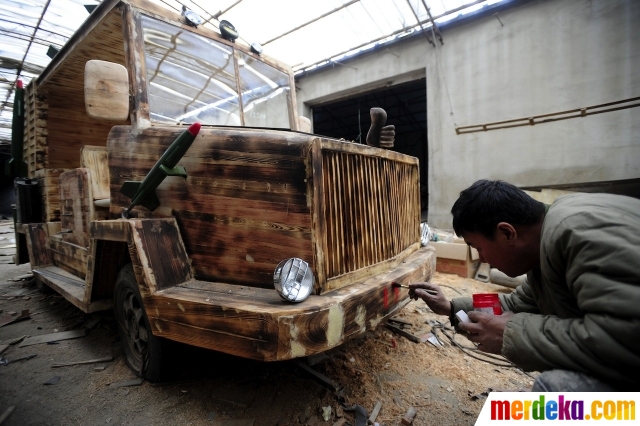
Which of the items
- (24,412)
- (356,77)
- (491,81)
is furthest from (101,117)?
(356,77)

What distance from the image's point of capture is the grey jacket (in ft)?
3.30

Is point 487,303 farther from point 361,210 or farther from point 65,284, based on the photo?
point 65,284

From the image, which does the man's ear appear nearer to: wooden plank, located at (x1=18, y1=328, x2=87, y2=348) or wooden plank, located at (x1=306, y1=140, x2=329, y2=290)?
wooden plank, located at (x1=306, y1=140, x2=329, y2=290)

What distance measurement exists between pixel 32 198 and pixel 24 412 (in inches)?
136

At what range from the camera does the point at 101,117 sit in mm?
2119

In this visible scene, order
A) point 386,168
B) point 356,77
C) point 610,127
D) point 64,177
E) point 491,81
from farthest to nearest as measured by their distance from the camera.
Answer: point 356,77 < point 491,81 < point 610,127 < point 64,177 < point 386,168

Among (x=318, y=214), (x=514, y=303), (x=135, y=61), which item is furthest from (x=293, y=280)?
(x=135, y=61)

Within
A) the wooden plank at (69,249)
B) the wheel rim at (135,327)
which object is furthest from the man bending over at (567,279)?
the wooden plank at (69,249)

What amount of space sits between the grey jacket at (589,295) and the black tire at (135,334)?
6.56 feet

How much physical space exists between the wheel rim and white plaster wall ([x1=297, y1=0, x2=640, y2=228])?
266 inches

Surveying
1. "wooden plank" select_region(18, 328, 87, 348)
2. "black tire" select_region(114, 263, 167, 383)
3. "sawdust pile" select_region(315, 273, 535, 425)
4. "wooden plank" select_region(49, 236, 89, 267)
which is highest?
"wooden plank" select_region(49, 236, 89, 267)

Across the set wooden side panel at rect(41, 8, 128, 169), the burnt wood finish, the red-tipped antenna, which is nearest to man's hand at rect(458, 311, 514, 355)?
the burnt wood finish

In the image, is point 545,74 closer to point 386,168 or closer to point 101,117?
point 386,168

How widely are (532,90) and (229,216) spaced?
7093 millimetres
